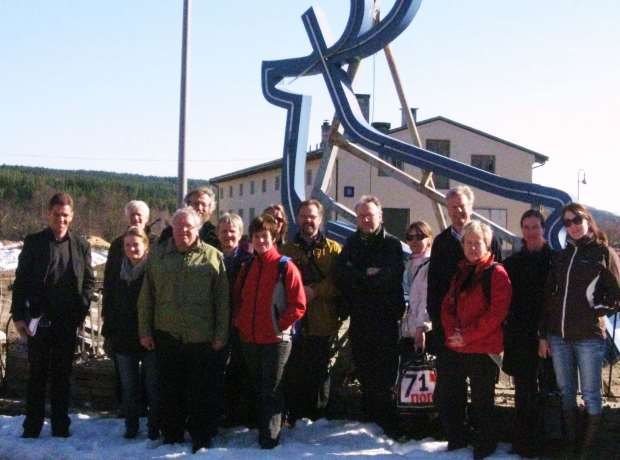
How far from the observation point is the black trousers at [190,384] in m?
5.65

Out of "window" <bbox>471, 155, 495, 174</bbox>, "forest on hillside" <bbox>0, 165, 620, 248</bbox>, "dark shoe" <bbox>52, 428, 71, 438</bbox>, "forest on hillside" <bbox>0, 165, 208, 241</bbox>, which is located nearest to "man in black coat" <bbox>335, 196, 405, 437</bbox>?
"dark shoe" <bbox>52, 428, 71, 438</bbox>

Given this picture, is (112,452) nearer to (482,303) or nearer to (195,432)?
(195,432)

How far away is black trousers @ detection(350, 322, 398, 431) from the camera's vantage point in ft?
19.3

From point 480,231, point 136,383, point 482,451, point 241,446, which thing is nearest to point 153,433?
point 136,383

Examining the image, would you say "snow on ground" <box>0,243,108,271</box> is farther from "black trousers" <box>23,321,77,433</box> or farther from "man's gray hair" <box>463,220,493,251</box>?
"man's gray hair" <box>463,220,493,251</box>

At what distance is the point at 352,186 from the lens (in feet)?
108

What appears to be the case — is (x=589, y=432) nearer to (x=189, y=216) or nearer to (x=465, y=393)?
(x=465, y=393)

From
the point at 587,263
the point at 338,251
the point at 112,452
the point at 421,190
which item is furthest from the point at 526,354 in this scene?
the point at 421,190

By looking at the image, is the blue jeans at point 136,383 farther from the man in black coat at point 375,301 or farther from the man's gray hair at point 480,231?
the man's gray hair at point 480,231

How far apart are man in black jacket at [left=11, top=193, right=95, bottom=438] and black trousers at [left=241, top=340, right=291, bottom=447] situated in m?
1.32

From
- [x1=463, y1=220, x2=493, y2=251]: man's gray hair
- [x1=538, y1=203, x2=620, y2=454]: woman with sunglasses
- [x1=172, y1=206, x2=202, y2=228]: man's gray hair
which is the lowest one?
[x1=538, y1=203, x2=620, y2=454]: woman with sunglasses

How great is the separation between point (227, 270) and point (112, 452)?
148 cm

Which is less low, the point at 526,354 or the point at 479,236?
the point at 479,236

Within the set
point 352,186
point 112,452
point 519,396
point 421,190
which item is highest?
point 352,186
